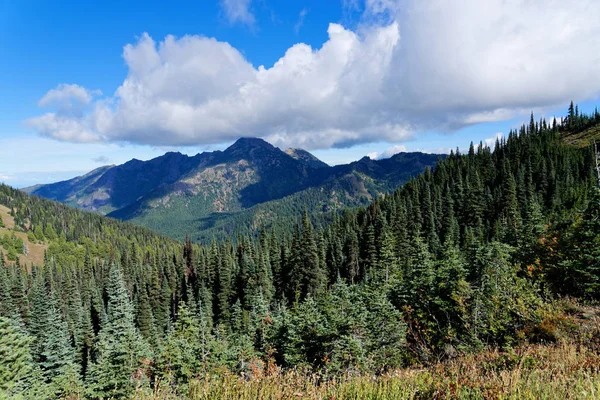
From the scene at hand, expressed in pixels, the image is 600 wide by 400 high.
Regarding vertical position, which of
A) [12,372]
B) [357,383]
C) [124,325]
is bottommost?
[124,325]

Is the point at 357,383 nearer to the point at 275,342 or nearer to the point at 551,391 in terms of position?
the point at 551,391

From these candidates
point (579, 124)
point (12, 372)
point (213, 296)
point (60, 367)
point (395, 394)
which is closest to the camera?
point (395, 394)

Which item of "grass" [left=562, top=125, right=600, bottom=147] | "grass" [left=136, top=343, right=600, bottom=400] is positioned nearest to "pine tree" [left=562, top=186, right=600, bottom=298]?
"grass" [left=136, top=343, right=600, bottom=400]

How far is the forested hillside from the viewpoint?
18.4m

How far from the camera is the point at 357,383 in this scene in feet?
20.4

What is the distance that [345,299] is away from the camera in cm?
3475

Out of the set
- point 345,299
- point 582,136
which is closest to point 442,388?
point 345,299

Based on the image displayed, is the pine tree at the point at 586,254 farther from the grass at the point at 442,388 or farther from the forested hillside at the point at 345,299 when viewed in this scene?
the grass at the point at 442,388

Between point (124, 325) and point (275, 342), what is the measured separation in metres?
28.1

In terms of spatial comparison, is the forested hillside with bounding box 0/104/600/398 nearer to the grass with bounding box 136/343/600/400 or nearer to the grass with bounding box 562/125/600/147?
the grass with bounding box 136/343/600/400

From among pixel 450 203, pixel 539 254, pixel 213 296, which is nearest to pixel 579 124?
pixel 450 203

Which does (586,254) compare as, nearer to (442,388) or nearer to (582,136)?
(442,388)

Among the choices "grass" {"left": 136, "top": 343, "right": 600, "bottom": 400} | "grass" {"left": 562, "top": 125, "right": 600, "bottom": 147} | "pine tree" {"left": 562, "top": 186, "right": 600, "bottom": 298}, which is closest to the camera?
"grass" {"left": 136, "top": 343, "right": 600, "bottom": 400}

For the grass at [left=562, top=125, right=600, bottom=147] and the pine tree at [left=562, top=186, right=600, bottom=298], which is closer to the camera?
the pine tree at [left=562, top=186, right=600, bottom=298]
